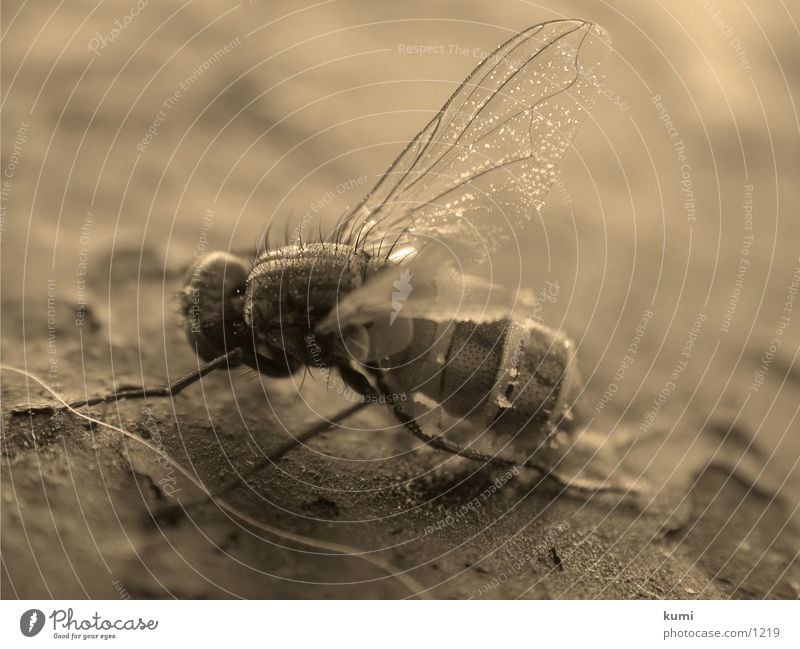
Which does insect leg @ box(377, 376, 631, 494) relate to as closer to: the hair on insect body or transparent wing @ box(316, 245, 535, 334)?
the hair on insect body

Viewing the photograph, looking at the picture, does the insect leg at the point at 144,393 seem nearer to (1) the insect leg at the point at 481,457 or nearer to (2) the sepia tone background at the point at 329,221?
(2) the sepia tone background at the point at 329,221

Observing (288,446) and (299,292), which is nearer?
(299,292)

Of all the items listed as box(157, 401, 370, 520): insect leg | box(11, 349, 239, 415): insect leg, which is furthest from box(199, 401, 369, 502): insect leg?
box(11, 349, 239, 415): insect leg

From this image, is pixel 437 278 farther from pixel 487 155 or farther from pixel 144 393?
pixel 144 393

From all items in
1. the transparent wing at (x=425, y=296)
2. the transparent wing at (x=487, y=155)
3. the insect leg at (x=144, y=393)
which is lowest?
the insect leg at (x=144, y=393)

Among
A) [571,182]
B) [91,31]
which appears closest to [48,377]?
[91,31]

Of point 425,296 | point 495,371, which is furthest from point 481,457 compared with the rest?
point 425,296

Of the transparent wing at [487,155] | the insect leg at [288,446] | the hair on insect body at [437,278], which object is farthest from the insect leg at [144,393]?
the transparent wing at [487,155]
